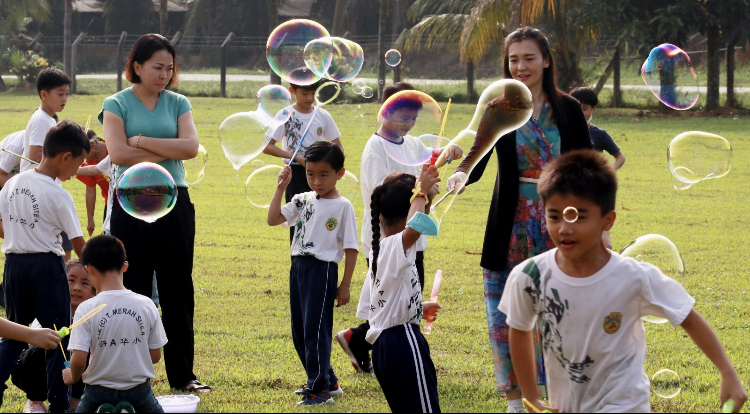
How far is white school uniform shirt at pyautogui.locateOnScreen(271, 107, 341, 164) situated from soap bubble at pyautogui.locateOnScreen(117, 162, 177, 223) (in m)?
1.86

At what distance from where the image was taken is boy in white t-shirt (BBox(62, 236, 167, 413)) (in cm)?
397

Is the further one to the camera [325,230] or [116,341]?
[325,230]

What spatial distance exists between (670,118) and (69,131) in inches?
833

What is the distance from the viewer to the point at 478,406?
4.69 metres

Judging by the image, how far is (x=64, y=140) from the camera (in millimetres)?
4777

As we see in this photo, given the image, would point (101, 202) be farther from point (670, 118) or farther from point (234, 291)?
point (670, 118)

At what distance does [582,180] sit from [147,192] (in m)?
2.61

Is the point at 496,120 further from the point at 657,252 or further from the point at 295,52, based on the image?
the point at 295,52

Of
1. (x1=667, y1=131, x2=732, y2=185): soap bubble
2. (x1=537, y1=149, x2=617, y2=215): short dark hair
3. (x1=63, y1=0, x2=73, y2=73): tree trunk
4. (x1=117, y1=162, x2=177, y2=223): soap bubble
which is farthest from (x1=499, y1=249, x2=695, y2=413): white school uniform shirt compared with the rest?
(x1=63, y1=0, x2=73, y2=73): tree trunk

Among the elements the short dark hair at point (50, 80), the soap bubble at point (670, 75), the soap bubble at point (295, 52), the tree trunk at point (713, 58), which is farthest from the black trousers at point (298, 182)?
the tree trunk at point (713, 58)

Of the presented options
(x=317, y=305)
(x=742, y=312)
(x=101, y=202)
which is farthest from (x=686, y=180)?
(x=101, y=202)

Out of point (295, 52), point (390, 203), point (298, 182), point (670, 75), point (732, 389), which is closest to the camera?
point (732, 389)

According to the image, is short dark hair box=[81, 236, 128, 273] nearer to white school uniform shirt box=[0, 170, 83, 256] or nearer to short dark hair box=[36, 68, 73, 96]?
white school uniform shirt box=[0, 170, 83, 256]

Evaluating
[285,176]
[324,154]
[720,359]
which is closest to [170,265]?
[285,176]
